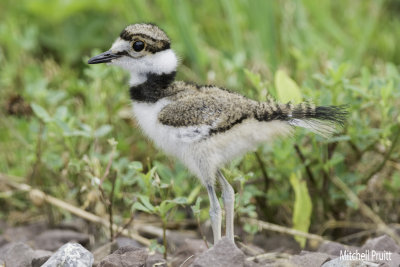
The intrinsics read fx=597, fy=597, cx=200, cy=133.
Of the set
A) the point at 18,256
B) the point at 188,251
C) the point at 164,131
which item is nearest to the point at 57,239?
the point at 18,256

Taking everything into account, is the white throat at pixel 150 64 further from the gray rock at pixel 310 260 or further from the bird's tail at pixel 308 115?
the gray rock at pixel 310 260

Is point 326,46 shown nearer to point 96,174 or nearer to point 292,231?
point 292,231

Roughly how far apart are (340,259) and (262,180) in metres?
0.84

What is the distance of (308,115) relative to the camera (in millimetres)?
2086

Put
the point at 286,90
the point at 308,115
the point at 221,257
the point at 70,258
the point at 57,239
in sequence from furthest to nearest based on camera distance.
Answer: the point at 286,90, the point at 57,239, the point at 308,115, the point at 70,258, the point at 221,257

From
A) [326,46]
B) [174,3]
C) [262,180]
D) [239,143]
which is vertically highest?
[174,3]

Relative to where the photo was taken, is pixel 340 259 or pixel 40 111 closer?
pixel 340 259

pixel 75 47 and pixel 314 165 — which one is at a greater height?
pixel 75 47

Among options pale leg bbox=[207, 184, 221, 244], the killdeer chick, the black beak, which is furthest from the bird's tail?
the black beak

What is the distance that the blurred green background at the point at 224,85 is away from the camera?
101 inches

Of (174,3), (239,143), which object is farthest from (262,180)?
(174,3)

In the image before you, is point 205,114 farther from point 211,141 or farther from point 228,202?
point 228,202

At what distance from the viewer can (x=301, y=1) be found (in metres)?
4.30

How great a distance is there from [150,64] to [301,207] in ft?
2.87
